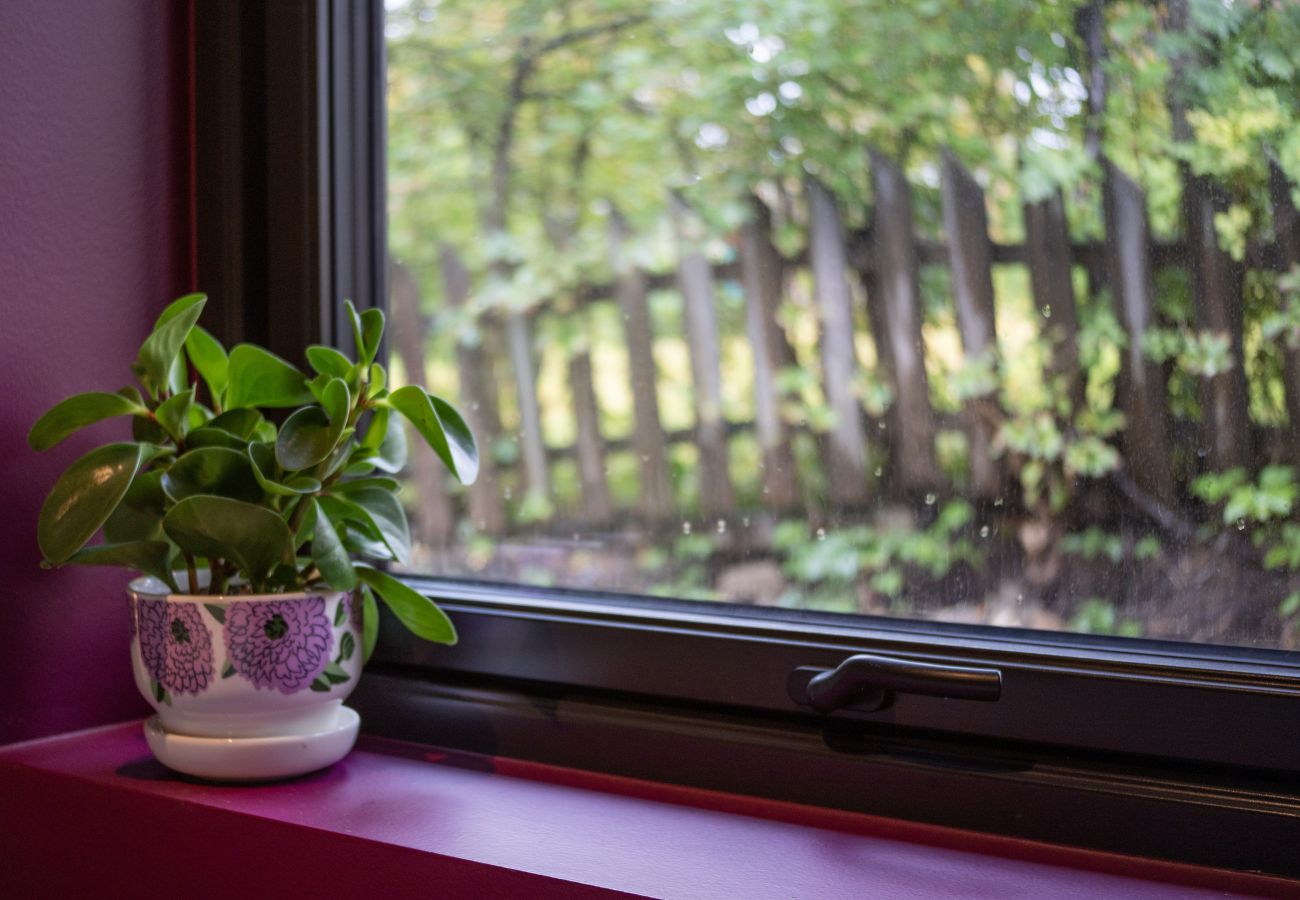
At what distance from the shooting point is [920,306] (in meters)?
0.99

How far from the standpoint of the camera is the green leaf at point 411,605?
86 centimetres

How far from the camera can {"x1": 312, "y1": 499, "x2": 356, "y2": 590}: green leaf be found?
31.1 inches

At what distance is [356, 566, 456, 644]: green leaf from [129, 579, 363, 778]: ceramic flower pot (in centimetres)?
3

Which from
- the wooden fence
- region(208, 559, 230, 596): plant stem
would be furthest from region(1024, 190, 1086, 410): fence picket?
region(208, 559, 230, 596): plant stem

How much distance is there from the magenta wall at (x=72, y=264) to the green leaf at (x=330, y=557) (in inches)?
12.9

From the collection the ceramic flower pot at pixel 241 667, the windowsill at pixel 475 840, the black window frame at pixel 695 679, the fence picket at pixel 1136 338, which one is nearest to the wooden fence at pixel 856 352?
the fence picket at pixel 1136 338

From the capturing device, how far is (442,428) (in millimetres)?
792

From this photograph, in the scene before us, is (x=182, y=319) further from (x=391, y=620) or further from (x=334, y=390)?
(x=391, y=620)

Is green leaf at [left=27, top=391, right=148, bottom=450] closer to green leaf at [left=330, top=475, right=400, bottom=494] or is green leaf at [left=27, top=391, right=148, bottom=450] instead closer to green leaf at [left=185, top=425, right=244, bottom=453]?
green leaf at [left=185, top=425, right=244, bottom=453]

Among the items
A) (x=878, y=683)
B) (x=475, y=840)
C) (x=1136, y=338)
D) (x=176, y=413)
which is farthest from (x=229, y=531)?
(x=1136, y=338)

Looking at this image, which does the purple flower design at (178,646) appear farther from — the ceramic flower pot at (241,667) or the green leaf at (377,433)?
the green leaf at (377,433)

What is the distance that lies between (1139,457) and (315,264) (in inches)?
30.7

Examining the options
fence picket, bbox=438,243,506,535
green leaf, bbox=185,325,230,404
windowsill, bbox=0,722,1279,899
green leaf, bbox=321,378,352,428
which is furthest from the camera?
fence picket, bbox=438,243,506,535

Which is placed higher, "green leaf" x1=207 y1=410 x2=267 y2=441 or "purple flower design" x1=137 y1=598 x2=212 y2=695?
"green leaf" x1=207 y1=410 x2=267 y2=441
